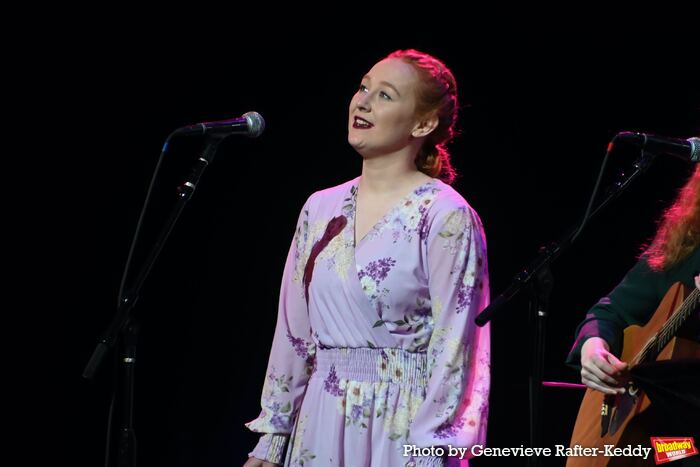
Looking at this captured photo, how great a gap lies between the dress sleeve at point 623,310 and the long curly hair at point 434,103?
682mm

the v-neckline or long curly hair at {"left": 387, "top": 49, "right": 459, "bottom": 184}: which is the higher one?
long curly hair at {"left": 387, "top": 49, "right": 459, "bottom": 184}

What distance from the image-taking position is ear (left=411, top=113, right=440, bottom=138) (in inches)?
111

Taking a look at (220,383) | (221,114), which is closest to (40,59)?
(221,114)

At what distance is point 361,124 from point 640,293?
1.02 meters

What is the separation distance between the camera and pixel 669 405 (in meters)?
2.43

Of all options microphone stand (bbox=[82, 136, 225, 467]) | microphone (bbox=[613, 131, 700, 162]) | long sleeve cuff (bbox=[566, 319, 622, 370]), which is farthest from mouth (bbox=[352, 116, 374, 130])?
long sleeve cuff (bbox=[566, 319, 622, 370])

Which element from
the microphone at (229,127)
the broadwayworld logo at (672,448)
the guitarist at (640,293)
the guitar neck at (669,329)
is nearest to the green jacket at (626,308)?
the guitarist at (640,293)

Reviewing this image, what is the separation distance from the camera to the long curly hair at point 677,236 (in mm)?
2654

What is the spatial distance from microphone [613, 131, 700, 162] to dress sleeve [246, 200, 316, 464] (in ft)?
3.41

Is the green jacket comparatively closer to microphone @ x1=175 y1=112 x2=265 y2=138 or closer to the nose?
the nose

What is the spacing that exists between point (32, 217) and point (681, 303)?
2662 mm

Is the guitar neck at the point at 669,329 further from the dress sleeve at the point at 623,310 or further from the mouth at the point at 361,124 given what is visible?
the mouth at the point at 361,124

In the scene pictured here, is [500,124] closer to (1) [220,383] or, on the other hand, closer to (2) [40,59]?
(1) [220,383]

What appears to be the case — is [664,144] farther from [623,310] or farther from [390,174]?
[390,174]
